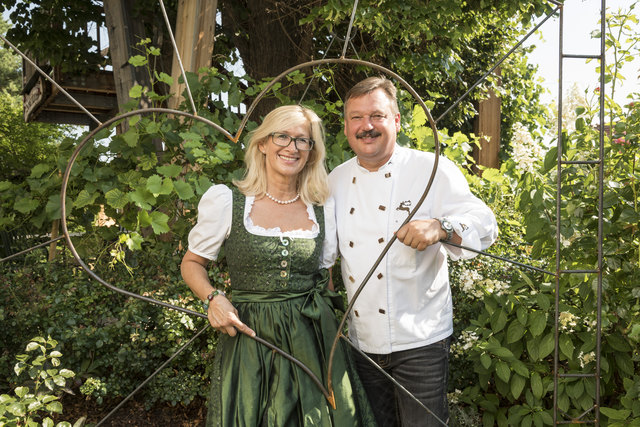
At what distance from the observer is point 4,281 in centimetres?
282

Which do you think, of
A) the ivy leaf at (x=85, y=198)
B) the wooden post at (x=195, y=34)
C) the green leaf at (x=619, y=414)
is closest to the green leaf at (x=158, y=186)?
the ivy leaf at (x=85, y=198)

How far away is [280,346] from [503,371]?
1.01 metres

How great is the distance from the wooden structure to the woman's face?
4254 mm

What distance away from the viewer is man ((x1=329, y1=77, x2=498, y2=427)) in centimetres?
158

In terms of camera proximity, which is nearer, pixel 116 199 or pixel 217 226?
pixel 217 226

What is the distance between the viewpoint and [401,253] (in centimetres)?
159

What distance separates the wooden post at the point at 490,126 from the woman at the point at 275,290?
4.30m

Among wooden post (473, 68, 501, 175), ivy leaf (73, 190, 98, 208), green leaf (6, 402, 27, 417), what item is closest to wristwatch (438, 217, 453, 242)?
green leaf (6, 402, 27, 417)

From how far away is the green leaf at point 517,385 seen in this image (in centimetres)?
213

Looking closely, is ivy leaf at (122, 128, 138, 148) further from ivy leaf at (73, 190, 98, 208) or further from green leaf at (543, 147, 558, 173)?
green leaf at (543, 147, 558, 173)

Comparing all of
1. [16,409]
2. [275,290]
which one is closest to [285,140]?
[275,290]

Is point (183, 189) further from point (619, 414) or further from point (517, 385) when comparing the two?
point (619, 414)

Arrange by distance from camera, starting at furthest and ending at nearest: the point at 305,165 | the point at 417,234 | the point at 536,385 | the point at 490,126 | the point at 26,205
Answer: the point at 490,126 → the point at 26,205 → the point at 536,385 → the point at 305,165 → the point at 417,234

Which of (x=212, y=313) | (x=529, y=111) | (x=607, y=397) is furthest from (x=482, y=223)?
(x=529, y=111)
